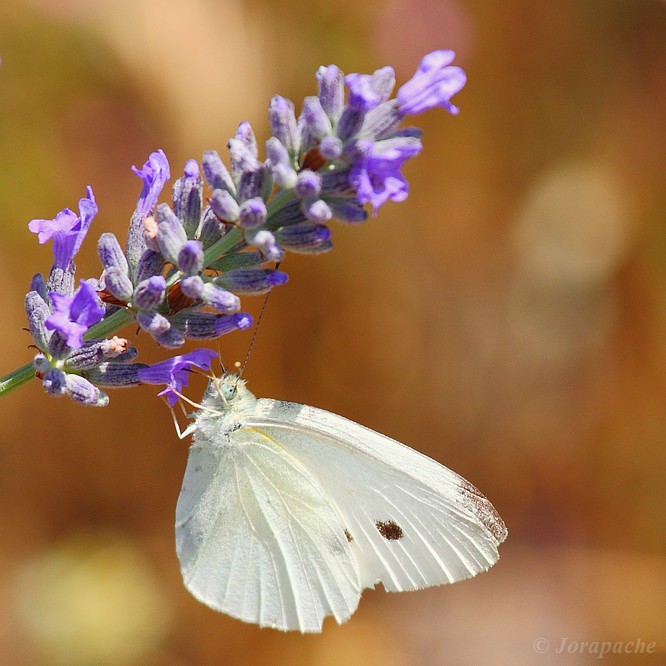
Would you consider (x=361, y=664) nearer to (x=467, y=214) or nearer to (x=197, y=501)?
(x=197, y=501)

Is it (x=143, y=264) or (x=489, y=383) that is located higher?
(x=143, y=264)

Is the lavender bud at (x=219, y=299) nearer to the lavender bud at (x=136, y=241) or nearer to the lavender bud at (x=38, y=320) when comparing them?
the lavender bud at (x=136, y=241)

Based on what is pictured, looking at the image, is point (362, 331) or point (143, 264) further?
point (362, 331)

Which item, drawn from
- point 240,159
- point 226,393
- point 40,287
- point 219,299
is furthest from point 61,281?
point 226,393

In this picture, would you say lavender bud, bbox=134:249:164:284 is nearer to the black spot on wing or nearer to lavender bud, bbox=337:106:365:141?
lavender bud, bbox=337:106:365:141

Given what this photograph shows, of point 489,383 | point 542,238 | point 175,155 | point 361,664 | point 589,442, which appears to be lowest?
point 361,664

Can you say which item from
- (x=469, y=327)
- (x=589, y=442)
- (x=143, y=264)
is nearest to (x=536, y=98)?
(x=469, y=327)
